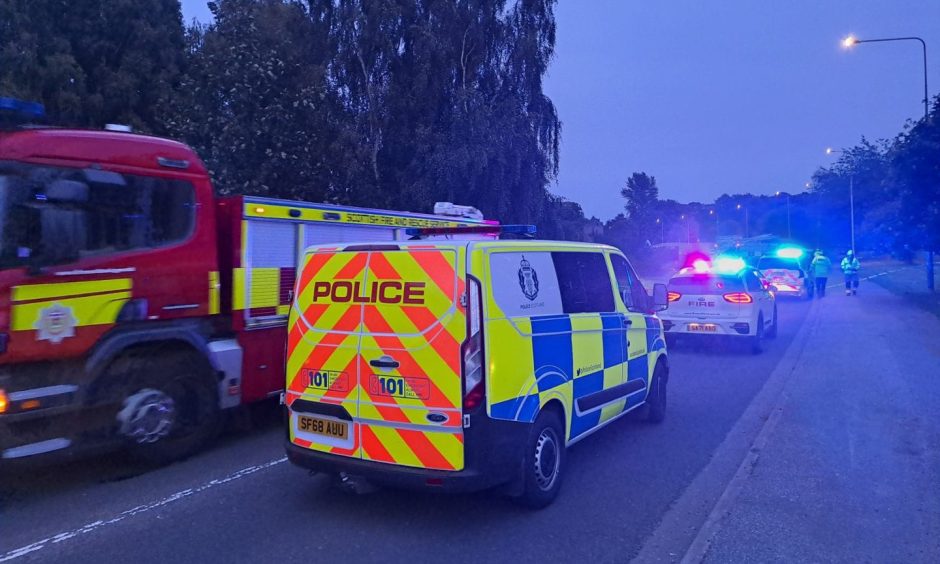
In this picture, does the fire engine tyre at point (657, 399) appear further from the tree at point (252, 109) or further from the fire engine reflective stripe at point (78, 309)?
the tree at point (252, 109)

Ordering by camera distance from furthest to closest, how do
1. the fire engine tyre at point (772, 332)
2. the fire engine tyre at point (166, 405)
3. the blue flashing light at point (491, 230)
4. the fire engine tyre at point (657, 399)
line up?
1. the fire engine tyre at point (772, 332)
2. the fire engine tyre at point (657, 399)
3. the fire engine tyre at point (166, 405)
4. the blue flashing light at point (491, 230)

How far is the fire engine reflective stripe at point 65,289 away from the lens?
5188 millimetres

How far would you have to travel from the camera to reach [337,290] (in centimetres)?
496

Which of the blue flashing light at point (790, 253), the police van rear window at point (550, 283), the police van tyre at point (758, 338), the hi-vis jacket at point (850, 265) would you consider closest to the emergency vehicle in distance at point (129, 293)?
the police van rear window at point (550, 283)

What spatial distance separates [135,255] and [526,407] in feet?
12.6

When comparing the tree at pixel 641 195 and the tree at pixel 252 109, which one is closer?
the tree at pixel 252 109

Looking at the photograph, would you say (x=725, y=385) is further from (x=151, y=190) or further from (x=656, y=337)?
(x=151, y=190)

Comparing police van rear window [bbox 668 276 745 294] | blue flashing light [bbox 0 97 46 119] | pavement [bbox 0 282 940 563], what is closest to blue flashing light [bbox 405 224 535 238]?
pavement [bbox 0 282 940 563]

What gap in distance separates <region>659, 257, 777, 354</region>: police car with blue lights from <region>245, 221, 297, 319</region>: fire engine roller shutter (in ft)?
24.6

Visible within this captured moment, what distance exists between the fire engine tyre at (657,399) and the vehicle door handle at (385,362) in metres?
3.78

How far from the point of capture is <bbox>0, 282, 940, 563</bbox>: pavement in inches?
170

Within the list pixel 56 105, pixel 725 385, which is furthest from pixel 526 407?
pixel 56 105

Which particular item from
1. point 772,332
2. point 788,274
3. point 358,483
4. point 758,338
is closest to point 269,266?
point 358,483

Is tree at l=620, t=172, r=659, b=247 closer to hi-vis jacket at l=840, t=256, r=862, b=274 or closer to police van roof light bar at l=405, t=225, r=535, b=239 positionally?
hi-vis jacket at l=840, t=256, r=862, b=274
